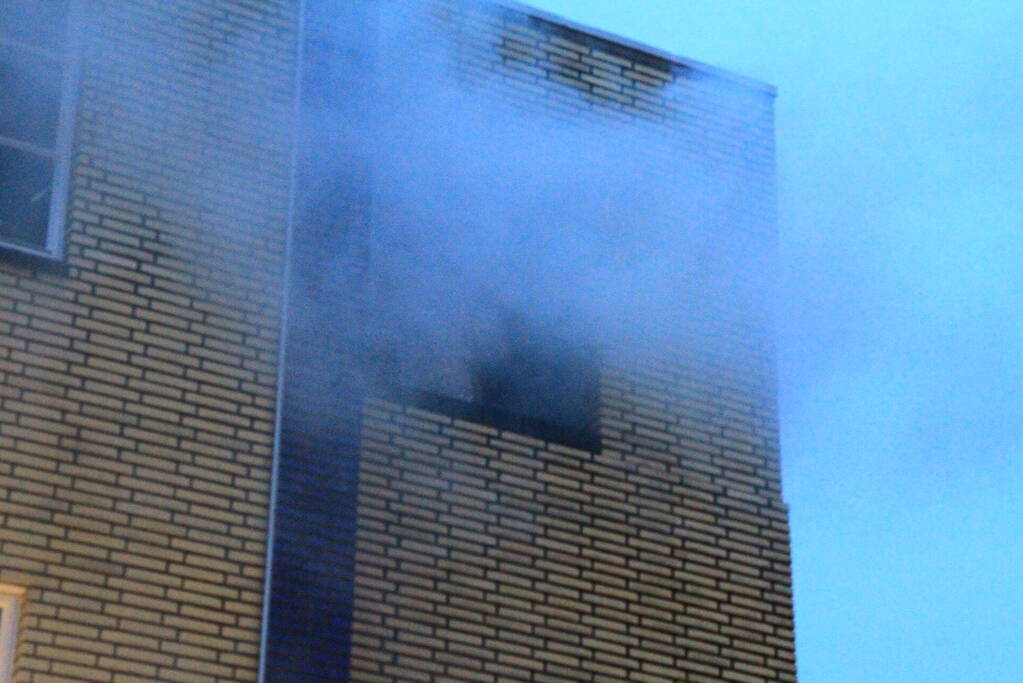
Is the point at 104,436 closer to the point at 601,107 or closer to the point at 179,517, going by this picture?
the point at 179,517

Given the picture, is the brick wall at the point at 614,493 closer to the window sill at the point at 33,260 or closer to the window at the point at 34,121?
the window sill at the point at 33,260

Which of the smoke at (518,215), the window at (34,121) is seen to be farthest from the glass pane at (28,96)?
the smoke at (518,215)

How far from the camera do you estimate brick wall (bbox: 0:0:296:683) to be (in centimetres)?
839

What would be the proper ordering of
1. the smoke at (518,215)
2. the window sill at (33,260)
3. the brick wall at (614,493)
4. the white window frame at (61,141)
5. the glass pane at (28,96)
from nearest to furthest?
the window sill at (33,260) < the white window frame at (61,141) < the glass pane at (28,96) < the brick wall at (614,493) < the smoke at (518,215)

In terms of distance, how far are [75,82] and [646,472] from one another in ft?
11.0

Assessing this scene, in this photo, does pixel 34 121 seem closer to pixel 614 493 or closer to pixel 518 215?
pixel 518 215

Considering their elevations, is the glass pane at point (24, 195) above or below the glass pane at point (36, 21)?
below

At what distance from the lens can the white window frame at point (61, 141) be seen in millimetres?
9078

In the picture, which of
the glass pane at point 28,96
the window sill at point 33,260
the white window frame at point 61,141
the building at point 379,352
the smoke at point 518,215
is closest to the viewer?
the building at point 379,352

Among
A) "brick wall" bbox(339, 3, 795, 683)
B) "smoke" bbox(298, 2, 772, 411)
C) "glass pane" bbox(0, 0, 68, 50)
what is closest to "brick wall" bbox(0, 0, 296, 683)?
"glass pane" bbox(0, 0, 68, 50)

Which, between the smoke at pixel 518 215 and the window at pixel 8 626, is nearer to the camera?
the window at pixel 8 626

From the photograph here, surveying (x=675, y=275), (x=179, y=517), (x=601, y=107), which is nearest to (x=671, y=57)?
(x=601, y=107)

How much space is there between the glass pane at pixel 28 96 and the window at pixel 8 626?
7.10 feet

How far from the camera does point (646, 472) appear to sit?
10344 mm
